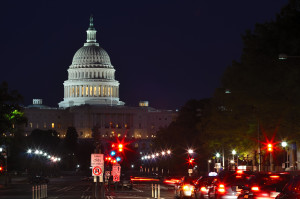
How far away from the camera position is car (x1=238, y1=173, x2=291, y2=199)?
101ft

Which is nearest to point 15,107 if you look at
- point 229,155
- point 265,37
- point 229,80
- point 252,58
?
point 229,80

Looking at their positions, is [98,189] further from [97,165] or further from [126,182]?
[126,182]

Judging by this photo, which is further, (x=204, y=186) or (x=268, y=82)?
(x=268, y=82)

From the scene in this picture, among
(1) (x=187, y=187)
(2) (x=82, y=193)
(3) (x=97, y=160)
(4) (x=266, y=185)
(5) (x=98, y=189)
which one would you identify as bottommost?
(2) (x=82, y=193)

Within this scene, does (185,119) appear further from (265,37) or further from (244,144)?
(265,37)

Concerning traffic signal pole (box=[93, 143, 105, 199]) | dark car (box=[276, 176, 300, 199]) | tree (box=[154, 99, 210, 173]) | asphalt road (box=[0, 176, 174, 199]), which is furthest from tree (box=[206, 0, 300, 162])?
tree (box=[154, 99, 210, 173])

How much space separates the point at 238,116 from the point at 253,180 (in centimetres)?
3659

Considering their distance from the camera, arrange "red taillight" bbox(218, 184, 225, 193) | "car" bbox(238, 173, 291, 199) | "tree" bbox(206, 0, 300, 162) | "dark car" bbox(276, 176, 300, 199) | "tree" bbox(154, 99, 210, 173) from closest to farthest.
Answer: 1. "dark car" bbox(276, 176, 300, 199)
2. "car" bbox(238, 173, 291, 199)
3. "red taillight" bbox(218, 184, 225, 193)
4. "tree" bbox(206, 0, 300, 162)
5. "tree" bbox(154, 99, 210, 173)

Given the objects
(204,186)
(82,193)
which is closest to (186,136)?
(82,193)

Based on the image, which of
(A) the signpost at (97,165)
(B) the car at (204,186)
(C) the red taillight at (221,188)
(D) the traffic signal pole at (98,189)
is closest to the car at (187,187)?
(B) the car at (204,186)

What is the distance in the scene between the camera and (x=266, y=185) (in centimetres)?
3122

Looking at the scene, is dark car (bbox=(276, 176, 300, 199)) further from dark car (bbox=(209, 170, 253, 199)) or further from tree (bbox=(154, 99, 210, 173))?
tree (bbox=(154, 99, 210, 173))

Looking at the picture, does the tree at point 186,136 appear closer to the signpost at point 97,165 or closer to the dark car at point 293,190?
the signpost at point 97,165

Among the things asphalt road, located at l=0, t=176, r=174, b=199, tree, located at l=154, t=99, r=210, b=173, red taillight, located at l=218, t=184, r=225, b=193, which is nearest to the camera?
red taillight, located at l=218, t=184, r=225, b=193
